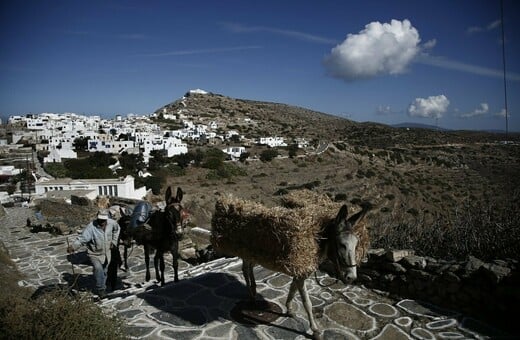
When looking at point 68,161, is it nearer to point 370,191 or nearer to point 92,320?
point 370,191

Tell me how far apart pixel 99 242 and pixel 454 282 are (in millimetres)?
5686

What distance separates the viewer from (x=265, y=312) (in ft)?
17.8

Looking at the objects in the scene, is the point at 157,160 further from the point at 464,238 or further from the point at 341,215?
the point at 341,215

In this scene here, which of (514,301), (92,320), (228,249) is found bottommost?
(514,301)

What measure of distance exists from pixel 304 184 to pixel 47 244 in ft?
109

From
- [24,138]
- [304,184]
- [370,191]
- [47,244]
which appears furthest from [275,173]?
[24,138]

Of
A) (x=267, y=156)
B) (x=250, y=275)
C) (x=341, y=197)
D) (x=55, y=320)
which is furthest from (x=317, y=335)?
(x=267, y=156)

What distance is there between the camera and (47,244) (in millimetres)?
11297

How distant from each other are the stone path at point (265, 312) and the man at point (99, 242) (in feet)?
1.23

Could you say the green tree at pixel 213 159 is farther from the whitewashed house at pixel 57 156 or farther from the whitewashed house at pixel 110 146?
the whitewashed house at pixel 57 156

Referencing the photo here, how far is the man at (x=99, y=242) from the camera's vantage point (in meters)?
6.03

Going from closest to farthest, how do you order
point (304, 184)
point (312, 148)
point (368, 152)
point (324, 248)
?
point (324, 248) → point (304, 184) → point (368, 152) → point (312, 148)

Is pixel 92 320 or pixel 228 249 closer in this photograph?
pixel 92 320

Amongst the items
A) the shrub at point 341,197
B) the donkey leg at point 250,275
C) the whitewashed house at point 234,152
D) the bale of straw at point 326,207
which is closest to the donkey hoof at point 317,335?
the bale of straw at point 326,207
